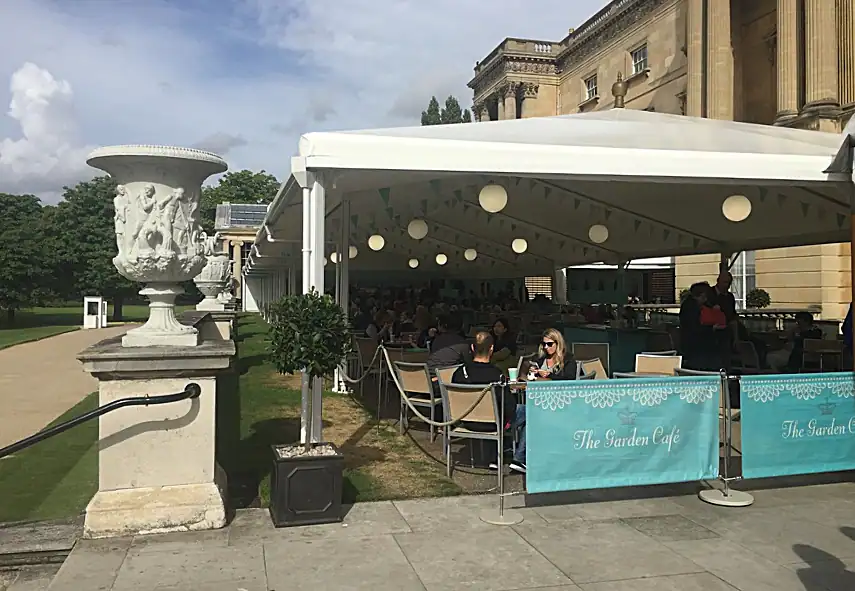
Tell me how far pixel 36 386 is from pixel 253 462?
24.7ft

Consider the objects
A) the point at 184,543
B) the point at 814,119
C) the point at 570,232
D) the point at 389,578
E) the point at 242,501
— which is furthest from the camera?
the point at 814,119

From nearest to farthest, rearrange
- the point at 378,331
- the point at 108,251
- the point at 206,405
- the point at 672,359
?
the point at 206,405
the point at 672,359
the point at 378,331
the point at 108,251

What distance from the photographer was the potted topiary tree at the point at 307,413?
477 cm

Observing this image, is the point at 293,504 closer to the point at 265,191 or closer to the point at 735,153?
the point at 735,153

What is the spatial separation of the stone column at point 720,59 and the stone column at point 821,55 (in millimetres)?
4095

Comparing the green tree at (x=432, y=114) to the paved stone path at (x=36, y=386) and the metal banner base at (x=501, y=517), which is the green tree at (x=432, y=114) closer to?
the paved stone path at (x=36, y=386)

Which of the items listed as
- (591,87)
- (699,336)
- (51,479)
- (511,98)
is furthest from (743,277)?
(511,98)

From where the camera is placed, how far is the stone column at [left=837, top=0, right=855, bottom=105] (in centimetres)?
1867

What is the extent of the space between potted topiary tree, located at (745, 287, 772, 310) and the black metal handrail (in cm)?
1957

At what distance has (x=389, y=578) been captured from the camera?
13.0ft

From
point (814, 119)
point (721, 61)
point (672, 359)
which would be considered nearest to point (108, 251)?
point (721, 61)

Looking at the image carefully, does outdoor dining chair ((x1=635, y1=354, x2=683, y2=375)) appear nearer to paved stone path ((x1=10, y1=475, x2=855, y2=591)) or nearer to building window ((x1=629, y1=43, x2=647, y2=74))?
paved stone path ((x1=10, y1=475, x2=855, y2=591))

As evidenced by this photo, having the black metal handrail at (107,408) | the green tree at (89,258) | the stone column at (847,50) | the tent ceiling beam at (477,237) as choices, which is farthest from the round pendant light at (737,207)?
the green tree at (89,258)

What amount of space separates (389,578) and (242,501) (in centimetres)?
187
